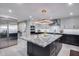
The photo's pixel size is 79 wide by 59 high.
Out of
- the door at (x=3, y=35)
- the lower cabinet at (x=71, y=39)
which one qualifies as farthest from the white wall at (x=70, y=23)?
the door at (x=3, y=35)

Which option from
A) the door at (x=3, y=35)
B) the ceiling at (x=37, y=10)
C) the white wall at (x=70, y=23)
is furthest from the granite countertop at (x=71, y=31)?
the door at (x=3, y=35)

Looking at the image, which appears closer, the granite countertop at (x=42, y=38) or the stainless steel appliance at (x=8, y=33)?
the stainless steel appliance at (x=8, y=33)

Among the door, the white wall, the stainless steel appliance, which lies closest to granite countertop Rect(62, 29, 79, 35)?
the white wall

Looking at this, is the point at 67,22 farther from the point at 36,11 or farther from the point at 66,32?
the point at 36,11

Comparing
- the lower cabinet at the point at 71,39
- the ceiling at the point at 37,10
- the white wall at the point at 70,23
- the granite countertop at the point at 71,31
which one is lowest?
the lower cabinet at the point at 71,39

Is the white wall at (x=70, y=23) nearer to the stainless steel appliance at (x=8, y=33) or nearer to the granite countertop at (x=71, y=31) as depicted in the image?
the granite countertop at (x=71, y=31)

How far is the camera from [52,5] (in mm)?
1740

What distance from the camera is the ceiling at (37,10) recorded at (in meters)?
1.71

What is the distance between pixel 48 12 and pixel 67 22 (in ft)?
1.44

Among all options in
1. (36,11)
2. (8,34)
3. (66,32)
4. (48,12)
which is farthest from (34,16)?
(66,32)

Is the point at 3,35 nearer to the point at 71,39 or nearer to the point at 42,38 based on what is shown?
the point at 42,38

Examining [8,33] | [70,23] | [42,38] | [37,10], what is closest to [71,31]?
[70,23]

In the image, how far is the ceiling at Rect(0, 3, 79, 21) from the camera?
171 cm

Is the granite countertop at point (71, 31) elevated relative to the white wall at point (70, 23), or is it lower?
lower
